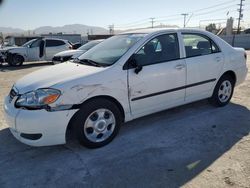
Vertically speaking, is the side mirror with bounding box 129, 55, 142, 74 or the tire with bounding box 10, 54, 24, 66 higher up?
the side mirror with bounding box 129, 55, 142, 74

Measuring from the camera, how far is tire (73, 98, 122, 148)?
11.1ft

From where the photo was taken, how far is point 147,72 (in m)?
3.87

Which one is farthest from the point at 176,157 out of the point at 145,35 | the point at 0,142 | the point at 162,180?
the point at 0,142

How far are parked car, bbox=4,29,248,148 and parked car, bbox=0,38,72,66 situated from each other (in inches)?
455

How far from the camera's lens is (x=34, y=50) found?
595 inches

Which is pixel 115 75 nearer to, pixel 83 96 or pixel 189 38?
pixel 83 96

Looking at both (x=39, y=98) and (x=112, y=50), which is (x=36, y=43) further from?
(x=39, y=98)

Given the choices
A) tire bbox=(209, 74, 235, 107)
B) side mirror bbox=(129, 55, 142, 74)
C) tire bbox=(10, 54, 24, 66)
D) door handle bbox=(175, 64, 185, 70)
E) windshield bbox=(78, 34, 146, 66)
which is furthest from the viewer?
tire bbox=(10, 54, 24, 66)

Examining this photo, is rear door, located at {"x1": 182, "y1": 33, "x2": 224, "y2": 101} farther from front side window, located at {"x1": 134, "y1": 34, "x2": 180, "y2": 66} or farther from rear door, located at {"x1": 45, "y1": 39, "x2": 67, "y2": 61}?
rear door, located at {"x1": 45, "y1": 39, "x2": 67, "y2": 61}

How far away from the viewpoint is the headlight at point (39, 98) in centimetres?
318

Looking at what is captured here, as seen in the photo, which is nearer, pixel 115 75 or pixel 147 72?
pixel 115 75

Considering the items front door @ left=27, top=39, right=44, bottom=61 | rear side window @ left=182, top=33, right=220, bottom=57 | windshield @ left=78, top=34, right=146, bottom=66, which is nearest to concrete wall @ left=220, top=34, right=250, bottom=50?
front door @ left=27, top=39, right=44, bottom=61

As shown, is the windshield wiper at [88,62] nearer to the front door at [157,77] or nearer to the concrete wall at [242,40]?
the front door at [157,77]

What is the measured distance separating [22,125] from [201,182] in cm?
224
